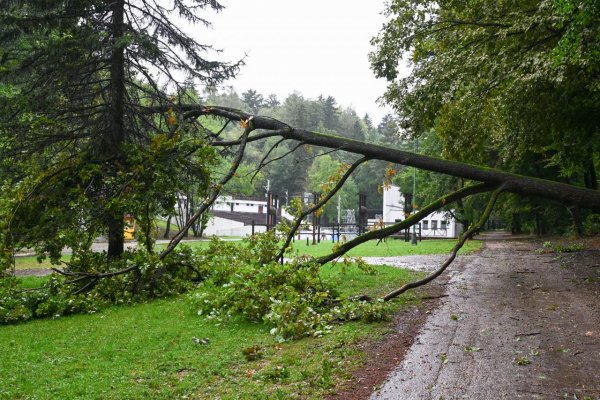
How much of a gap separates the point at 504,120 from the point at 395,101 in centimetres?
275

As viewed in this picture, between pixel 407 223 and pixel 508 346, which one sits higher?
pixel 407 223

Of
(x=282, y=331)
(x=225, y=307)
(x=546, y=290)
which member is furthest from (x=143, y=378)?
(x=546, y=290)

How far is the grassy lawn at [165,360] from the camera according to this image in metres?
4.66

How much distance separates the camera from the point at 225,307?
7902mm

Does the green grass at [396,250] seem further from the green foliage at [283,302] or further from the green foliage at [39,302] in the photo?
the green foliage at [283,302]

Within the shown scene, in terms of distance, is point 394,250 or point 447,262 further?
point 394,250

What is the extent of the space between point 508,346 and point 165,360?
374 centimetres

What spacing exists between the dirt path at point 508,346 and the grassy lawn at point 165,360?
756mm

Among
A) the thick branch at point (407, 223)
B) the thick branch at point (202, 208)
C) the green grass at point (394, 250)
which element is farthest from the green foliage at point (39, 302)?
the green grass at point (394, 250)

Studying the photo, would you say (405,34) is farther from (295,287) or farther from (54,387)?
(54,387)

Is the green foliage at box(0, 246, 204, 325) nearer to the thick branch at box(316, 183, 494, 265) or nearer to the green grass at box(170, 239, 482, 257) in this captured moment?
the thick branch at box(316, 183, 494, 265)

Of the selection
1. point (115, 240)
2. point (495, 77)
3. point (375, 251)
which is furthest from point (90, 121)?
point (375, 251)

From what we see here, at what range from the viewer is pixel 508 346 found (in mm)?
5539

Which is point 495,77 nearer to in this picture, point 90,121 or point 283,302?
point 283,302
